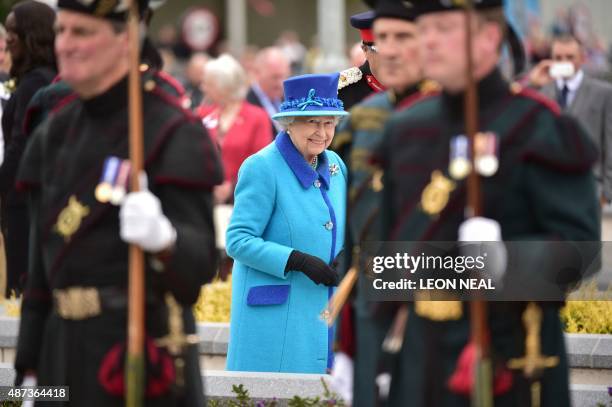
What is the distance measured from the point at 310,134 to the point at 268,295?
0.85 m

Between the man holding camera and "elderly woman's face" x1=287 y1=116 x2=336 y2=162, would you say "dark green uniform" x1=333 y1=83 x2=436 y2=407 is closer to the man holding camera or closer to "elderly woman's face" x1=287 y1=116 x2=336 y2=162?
"elderly woman's face" x1=287 y1=116 x2=336 y2=162

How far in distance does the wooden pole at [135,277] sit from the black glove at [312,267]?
243 centimetres

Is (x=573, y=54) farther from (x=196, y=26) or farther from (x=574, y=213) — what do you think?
(x=196, y=26)

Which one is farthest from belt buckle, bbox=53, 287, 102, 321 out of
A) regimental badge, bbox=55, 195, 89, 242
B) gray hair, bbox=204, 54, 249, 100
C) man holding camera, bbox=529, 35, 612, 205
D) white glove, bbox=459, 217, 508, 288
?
gray hair, bbox=204, 54, 249, 100

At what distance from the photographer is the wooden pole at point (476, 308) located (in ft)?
15.5

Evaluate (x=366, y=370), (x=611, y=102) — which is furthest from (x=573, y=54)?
(x=366, y=370)

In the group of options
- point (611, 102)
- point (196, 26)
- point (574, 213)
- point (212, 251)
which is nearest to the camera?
point (574, 213)

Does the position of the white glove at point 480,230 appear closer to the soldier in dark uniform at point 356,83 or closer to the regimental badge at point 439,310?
the regimental badge at point 439,310

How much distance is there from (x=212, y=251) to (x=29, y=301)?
76cm

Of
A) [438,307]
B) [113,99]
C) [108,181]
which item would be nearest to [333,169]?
[113,99]

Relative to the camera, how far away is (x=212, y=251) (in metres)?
5.29

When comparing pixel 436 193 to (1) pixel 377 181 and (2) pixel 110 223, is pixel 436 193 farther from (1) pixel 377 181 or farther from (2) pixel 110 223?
(2) pixel 110 223

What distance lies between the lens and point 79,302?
5297mm

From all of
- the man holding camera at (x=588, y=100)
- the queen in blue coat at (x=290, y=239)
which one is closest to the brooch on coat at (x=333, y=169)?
the queen in blue coat at (x=290, y=239)
